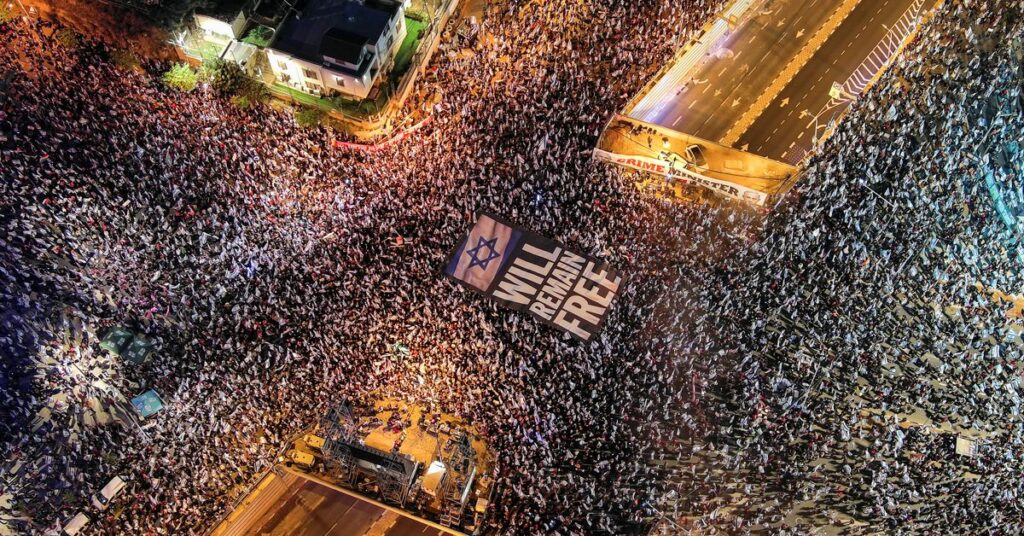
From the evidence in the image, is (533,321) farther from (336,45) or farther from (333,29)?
(333,29)

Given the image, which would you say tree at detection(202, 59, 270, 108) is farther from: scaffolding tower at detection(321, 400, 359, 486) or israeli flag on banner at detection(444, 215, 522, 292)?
scaffolding tower at detection(321, 400, 359, 486)

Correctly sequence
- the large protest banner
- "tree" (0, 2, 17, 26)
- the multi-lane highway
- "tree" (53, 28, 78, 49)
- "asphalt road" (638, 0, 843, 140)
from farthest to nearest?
"tree" (0, 2, 17, 26)
"tree" (53, 28, 78, 49)
"asphalt road" (638, 0, 843, 140)
the multi-lane highway
the large protest banner

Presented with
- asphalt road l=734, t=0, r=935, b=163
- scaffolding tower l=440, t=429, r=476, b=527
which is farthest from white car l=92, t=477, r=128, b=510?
asphalt road l=734, t=0, r=935, b=163

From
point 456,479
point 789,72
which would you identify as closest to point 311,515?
point 456,479

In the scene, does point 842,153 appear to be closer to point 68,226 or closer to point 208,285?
point 208,285

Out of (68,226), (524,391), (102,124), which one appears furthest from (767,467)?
(102,124)

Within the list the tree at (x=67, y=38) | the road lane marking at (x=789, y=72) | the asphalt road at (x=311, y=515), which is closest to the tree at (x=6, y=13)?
the tree at (x=67, y=38)
